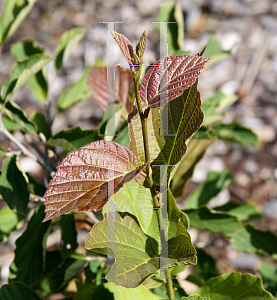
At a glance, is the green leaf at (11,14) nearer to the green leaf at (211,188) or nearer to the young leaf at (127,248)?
the young leaf at (127,248)

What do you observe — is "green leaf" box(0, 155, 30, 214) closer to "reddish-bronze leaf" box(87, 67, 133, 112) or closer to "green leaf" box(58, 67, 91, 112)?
"reddish-bronze leaf" box(87, 67, 133, 112)

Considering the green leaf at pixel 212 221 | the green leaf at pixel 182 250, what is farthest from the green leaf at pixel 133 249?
the green leaf at pixel 212 221

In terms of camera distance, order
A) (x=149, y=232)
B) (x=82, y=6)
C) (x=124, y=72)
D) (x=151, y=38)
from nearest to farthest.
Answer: (x=149, y=232)
(x=124, y=72)
(x=151, y=38)
(x=82, y=6)

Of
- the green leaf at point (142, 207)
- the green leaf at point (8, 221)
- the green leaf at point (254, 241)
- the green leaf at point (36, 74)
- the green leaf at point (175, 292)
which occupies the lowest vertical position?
the green leaf at point (175, 292)

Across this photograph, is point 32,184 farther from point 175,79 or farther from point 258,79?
point 258,79

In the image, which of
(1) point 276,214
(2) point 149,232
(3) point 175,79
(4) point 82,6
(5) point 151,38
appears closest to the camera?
(3) point 175,79

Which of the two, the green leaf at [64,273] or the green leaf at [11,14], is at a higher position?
the green leaf at [11,14]

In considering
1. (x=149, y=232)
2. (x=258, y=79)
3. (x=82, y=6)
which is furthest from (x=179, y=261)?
(x=82, y=6)
